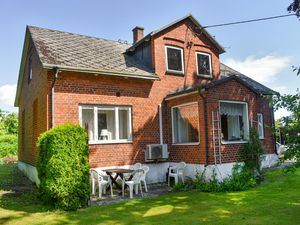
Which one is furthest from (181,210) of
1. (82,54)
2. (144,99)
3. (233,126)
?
(82,54)

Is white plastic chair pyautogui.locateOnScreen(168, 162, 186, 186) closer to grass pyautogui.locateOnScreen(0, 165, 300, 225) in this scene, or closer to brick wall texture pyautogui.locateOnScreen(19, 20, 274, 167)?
brick wall texture pyautogui.locateOnScreen(19, 20, 274, 167)

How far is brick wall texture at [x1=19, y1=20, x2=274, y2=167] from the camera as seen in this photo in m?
10.8

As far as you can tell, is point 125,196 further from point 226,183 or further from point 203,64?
point 203,64

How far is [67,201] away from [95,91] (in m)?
4.81

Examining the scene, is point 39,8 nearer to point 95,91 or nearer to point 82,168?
point 95,91

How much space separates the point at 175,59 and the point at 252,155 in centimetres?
602

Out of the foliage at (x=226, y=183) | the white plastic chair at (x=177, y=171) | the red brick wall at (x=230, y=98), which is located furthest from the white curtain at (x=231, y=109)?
the white plastic chair at (x=177, y=171)

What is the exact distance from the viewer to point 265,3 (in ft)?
38.8

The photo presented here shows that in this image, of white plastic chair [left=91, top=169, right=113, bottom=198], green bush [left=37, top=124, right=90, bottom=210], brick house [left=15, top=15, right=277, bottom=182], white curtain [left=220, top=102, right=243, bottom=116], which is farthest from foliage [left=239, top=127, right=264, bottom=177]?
green bush [left=37, top=124, right=90, bottom=210]

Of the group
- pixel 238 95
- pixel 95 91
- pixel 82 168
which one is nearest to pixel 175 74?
pixel 238 95

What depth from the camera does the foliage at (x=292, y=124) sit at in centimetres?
564

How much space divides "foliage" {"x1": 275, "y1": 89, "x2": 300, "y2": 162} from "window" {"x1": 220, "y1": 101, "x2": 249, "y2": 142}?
5830 mm

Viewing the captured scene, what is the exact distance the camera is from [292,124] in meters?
5.71

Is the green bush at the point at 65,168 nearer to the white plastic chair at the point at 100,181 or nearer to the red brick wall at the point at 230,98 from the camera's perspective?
the white plastic chair at the point at 100,181
